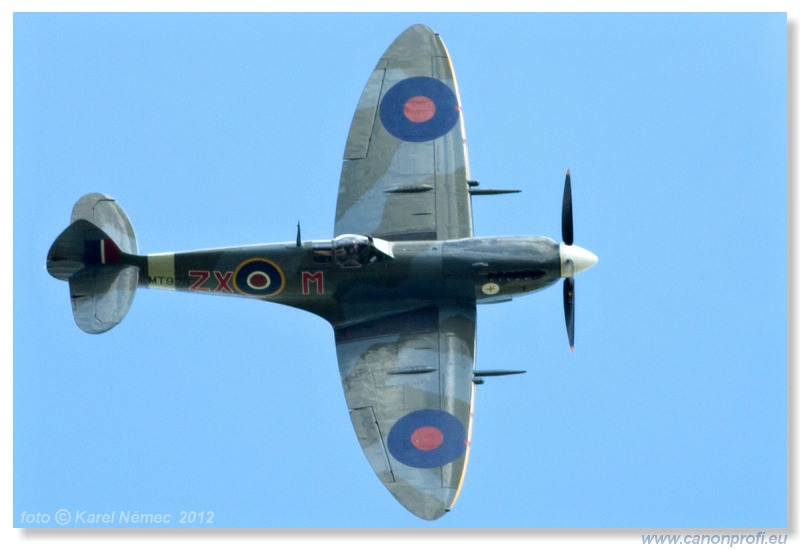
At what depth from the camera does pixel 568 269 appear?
33219 millimetres

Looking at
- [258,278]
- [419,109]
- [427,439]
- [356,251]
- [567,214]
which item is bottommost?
[427,439]

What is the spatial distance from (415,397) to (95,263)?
19.0 feet

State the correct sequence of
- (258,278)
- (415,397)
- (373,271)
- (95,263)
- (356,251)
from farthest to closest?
(258,278), (95,263), (373,271), (356,251), (415,397)

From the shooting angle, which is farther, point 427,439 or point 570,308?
point 570,308

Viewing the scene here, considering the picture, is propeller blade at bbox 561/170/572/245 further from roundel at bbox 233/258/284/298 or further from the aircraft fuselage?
roundel at bbox 233/258/284/298

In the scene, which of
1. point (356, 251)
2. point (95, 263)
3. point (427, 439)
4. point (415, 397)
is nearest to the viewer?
point (427, 439)

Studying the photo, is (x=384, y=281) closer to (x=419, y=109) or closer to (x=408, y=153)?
(x=408, y=153)

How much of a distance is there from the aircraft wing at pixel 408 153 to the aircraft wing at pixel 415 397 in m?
1.70

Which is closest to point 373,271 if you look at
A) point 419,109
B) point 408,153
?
point 408,153

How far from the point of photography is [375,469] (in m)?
31.8

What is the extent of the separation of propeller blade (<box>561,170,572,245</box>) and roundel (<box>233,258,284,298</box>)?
15.6ft

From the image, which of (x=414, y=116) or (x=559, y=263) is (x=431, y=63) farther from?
(x=559, y=263)

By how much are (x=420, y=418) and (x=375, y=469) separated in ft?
3.72

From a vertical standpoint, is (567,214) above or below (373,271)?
above
